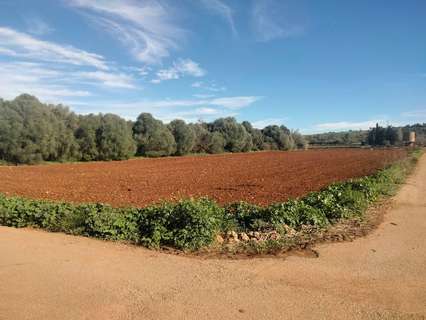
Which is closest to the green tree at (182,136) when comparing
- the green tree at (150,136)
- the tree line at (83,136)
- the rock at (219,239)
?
the tree line at (83,136)

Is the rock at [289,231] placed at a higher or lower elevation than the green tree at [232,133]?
lower

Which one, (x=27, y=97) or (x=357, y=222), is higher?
(x=27, y=97)

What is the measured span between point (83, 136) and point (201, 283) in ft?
160

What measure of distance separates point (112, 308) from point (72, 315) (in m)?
0.43

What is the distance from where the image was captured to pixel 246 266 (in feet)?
20.7

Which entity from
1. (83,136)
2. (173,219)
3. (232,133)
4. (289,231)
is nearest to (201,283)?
(173,219)

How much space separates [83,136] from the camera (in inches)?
2031

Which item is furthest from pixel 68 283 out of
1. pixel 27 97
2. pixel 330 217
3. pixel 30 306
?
pixel 27 97

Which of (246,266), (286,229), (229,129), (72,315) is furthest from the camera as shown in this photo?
(229,129)

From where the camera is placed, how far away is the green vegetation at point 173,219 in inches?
296

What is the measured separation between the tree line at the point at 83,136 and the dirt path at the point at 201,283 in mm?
37694

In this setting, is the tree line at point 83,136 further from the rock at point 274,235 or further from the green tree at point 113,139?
the rock at point 274,235

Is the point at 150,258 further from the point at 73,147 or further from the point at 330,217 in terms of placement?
the point at 73,147

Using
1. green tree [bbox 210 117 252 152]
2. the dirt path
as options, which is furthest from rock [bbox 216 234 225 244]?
green tree [bbox 210 117 252 152]
